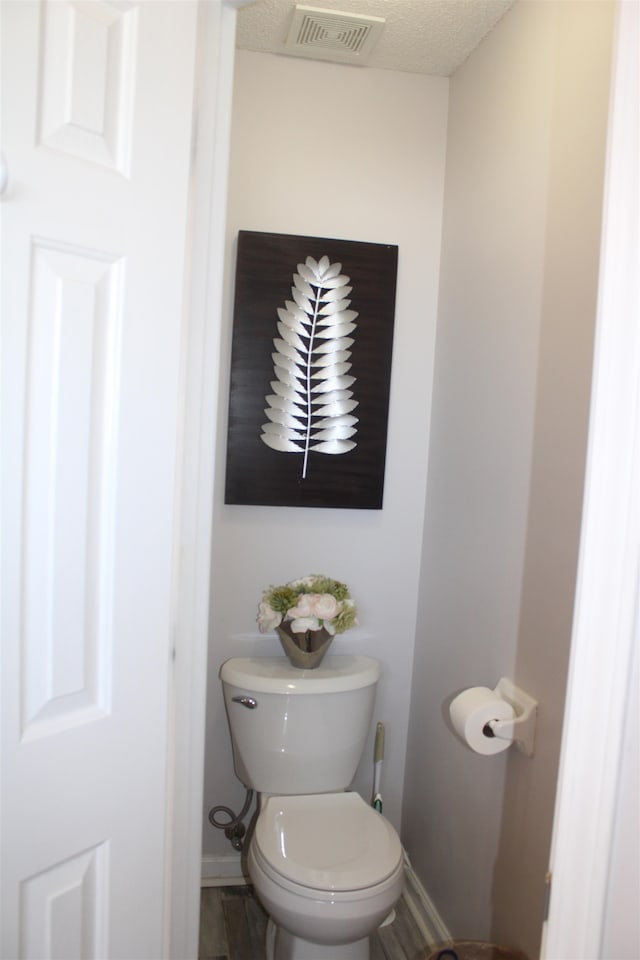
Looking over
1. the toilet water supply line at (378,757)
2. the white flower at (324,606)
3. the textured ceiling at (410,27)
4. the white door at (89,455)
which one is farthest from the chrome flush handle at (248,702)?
the textured ceiling at (410,27)

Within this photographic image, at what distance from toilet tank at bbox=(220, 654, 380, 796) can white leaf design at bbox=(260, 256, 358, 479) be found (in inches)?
24.7

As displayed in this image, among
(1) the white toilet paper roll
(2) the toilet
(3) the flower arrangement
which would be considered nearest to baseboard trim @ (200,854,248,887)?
(2) the toilet

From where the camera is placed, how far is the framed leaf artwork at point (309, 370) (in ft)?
7.39

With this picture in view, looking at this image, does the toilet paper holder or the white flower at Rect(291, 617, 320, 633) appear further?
the white flower at Rect(291, 617, 320, 633)

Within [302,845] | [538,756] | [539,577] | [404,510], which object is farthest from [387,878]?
[404,510]

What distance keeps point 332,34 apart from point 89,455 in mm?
1669

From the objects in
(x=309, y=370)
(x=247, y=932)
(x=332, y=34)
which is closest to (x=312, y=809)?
(x=247, y=932)

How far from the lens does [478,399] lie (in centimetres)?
202

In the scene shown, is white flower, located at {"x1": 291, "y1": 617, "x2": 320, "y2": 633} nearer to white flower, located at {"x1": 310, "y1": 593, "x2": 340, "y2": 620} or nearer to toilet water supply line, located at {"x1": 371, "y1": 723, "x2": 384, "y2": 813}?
white flower, located at {"x1": 310, "y1": 593, "x2": 340, "y2": 620}

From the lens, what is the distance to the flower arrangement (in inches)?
85.8

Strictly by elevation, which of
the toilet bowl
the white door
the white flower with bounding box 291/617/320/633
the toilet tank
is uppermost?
the white door

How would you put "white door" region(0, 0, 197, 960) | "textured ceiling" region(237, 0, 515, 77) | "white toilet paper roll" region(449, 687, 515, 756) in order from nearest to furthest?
"white door" region(0, 0, 197, 960) → "white toilet paper roll" region(449, 687, 515, 756) → "textured ceiling" region(237, 0, 515, 77)

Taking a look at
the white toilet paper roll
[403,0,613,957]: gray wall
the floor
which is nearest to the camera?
[403,0,613,957]: gray wall

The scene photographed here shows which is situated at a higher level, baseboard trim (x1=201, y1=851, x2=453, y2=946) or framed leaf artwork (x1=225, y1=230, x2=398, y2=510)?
framed leaf artwork (x1=225, y1=230, x2=398, y2=510)
